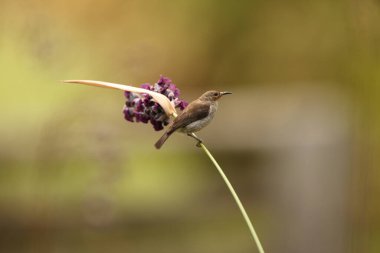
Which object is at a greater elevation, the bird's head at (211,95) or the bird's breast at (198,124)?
the bird's head at (211,95)

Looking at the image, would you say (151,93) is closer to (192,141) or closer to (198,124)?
(198,124)

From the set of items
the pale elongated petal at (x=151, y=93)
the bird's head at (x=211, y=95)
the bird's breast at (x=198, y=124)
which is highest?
the bird's head at (x=211, y=95)

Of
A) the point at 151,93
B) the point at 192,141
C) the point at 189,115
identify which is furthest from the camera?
the point at 192,141

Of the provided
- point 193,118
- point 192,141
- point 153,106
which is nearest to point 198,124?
point 193,118

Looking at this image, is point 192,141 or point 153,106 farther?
point 192,141

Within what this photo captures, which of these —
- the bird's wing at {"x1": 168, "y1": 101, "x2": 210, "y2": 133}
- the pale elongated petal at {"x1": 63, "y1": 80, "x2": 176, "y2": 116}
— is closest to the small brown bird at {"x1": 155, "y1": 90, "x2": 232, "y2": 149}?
the bird's wing at {"x1": 168, "y1": 101, "x2": 210, "y2": 133}

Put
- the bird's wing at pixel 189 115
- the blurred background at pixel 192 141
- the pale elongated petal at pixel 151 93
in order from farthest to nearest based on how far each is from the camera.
→ the blurred background at pixel 192 141 < the bird's wing at pixel 189 115 < the pale elongated petal at pixel 151 93

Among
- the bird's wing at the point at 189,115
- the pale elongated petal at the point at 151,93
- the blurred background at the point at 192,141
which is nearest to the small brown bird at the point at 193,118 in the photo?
the bird's wing at the point at 189,115

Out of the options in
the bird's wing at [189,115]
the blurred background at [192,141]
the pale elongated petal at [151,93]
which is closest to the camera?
the pale elongated petal at [151,93]

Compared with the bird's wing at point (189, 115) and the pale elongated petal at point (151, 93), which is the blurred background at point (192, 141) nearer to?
the bird's wing at point (189, 115)
